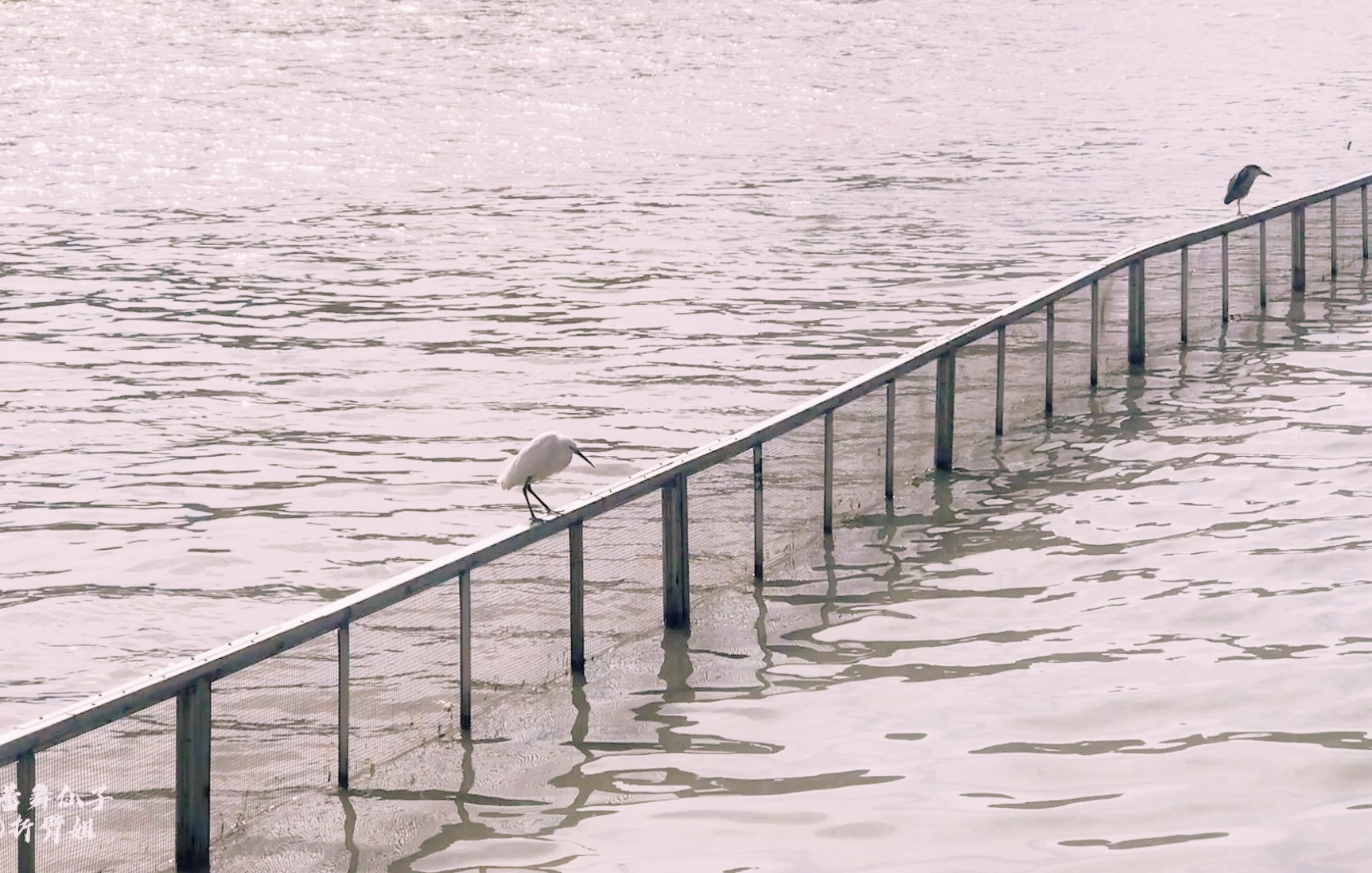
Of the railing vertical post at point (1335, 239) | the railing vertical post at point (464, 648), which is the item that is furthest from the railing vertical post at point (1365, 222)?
the railing vertical post at point (464, 648)

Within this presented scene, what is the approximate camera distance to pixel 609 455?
1831 centimetres

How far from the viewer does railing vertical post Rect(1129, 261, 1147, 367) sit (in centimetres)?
1889

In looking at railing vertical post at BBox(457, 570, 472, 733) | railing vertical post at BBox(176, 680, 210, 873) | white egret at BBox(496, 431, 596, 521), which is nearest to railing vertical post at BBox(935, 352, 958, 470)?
white egret at BBox(496, 431, 596, 521)

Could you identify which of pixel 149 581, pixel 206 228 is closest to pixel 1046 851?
pixel 149 581

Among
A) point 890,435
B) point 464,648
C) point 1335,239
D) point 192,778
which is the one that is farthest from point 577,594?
point 1335,239

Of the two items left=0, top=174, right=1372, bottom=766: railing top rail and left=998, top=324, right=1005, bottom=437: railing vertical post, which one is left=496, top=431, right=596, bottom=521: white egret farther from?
left=998, top=324, right=1005, bottom=437: railing vertical post

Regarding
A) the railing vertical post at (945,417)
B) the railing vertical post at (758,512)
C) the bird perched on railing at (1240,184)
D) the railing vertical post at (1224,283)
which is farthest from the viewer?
the bird perched on railing at (1240,184)

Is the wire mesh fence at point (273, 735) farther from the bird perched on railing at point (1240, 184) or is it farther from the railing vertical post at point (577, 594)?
the bird perched on railing at point (1240, 184)

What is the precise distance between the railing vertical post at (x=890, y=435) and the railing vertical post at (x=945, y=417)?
91 centimetres

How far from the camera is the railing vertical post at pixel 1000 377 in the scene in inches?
645

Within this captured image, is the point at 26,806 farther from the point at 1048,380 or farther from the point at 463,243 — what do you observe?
the point at 463,243

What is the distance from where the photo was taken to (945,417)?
618 inches

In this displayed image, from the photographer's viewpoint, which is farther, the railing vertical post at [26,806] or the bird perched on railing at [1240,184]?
the bird perched on railing at [1240,184]

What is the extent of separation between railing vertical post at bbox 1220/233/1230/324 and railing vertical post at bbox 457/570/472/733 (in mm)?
12547
